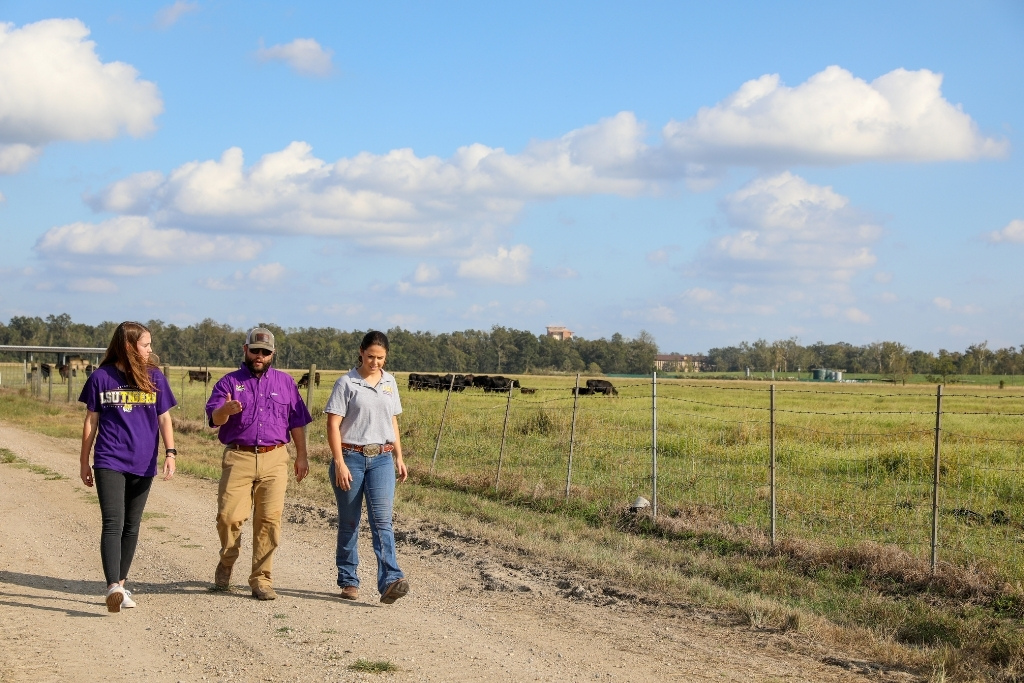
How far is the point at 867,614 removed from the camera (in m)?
7.48

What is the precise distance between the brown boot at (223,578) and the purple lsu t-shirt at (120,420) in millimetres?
925

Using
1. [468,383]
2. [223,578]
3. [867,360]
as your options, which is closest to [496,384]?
[468,383]

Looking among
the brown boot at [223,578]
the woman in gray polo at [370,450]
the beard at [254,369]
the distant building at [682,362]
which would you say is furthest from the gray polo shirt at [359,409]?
the distant building at [682,362]

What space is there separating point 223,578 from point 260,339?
1.79 metres

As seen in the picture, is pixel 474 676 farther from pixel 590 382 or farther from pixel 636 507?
pixel 590 382

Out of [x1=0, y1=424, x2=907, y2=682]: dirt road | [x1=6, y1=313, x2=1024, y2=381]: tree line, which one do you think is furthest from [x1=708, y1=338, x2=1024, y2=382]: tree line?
[x1=0, y1=424, x2=907, y2=682]: dirt road

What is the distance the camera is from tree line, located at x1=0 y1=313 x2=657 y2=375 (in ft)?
339

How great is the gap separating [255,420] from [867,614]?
4.94m

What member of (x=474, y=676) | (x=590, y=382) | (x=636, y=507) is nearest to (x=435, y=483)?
(x=636, y=507)

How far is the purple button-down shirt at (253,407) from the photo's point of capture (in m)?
6.54

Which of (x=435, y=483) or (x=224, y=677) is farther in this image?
(x=435, y=483)

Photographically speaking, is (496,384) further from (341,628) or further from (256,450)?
(341,628)

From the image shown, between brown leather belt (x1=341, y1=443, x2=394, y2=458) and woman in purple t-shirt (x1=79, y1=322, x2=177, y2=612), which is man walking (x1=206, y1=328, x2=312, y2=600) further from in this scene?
woman in purple t-shirt (x1=79, y1=322, x2=177, y2=612)

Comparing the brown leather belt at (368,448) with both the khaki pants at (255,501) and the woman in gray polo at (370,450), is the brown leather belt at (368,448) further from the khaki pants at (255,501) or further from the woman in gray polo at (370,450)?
the khaki pants at (255,501)
